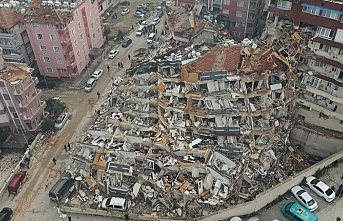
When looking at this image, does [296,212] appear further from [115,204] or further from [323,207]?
[115,204]

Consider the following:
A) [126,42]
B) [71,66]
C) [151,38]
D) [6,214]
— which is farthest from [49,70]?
[6,214]

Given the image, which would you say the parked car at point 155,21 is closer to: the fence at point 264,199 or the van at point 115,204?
the van at point 115,204

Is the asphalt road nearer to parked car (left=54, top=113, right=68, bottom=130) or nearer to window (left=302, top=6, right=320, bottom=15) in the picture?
parked car (left=54, top=113, right=68, bottom=130)

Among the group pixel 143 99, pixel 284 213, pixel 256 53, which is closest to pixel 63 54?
pixel 143 99

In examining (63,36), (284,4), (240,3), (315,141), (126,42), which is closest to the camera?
(284,4)

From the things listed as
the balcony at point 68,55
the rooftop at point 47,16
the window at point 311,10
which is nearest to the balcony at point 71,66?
the balcony at point 68,55

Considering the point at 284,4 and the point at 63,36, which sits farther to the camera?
the point at 63,36

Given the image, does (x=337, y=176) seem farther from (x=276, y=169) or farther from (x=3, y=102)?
(x=3, y=102)
